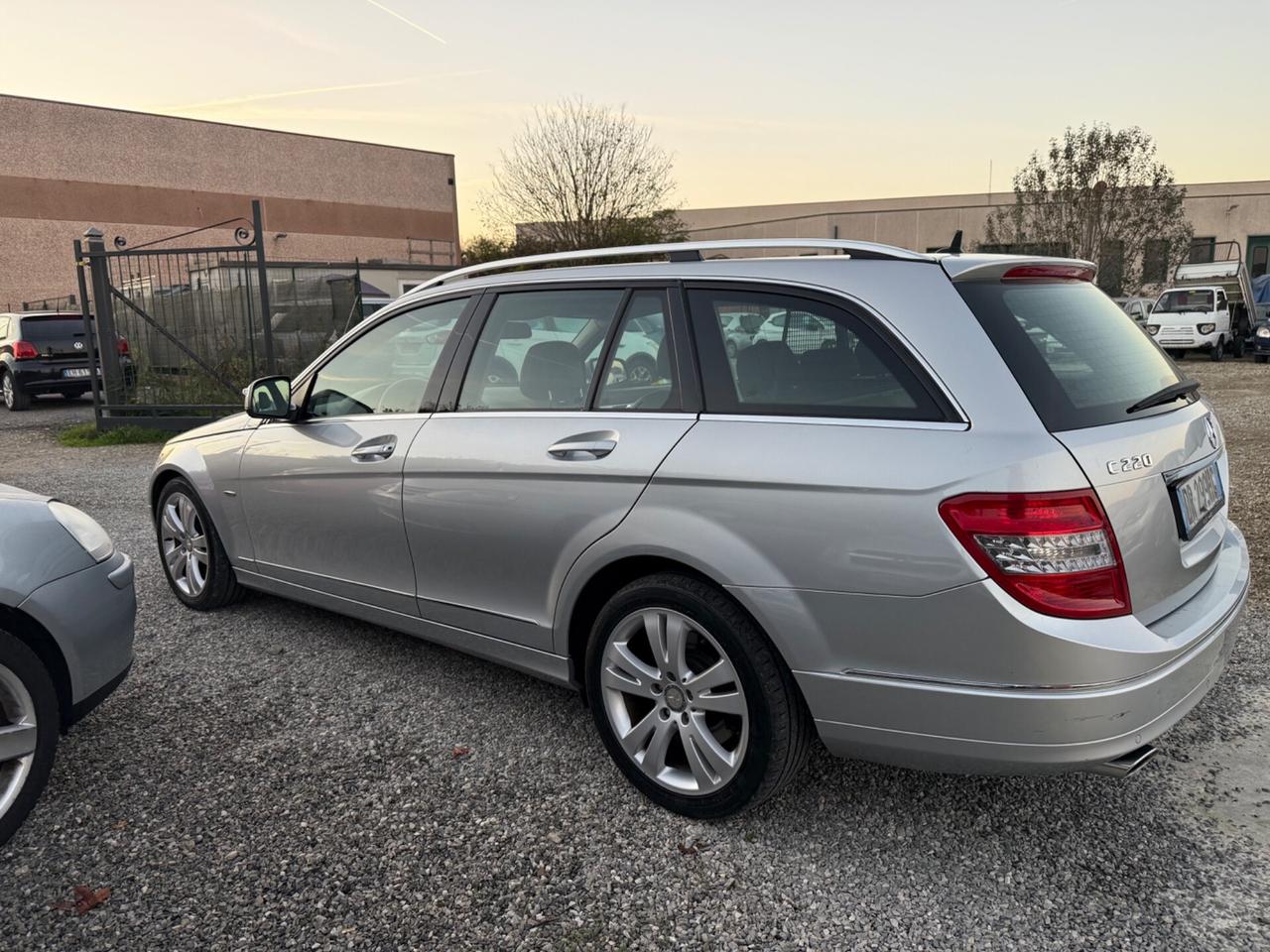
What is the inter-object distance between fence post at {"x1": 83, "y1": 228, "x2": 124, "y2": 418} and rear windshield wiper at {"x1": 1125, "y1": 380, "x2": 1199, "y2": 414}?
12.2 meters

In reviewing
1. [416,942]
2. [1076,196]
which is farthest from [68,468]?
[1076,196]

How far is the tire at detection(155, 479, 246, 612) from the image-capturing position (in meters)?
4.70

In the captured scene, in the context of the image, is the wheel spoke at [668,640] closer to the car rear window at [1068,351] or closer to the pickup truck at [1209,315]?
the car rear window at [1068,351]

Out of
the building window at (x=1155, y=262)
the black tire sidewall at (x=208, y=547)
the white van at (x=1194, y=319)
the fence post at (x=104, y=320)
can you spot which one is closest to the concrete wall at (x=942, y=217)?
the building window at (x=1155, y=262)

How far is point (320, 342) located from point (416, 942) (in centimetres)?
1261

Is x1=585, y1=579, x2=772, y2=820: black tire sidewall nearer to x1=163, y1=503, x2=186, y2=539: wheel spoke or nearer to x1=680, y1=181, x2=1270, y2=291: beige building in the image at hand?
x1=163, y1=503, x2=186, y2=539: wheel spoke

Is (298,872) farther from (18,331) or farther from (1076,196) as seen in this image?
(1076,196)

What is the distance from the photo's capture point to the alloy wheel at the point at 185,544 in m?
4.78

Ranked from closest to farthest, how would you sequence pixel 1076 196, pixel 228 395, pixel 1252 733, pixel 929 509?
pixel 929 509
pixel 1252 733
pixel 228 395
pixel 1076 196

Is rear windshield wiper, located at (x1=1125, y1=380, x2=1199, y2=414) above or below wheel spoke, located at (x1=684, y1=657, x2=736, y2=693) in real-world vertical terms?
above

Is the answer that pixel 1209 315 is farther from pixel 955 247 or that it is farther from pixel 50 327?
pixel 50 327

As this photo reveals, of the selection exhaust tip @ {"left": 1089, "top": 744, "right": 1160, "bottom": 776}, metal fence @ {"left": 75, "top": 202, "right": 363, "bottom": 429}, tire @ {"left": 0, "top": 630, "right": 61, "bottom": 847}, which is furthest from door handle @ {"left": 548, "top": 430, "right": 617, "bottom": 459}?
metal fence @ {"left": 75, "top": 202, "right": 363, "bottom": 429}

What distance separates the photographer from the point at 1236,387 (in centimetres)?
1648

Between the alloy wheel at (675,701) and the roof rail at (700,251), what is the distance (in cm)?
120
